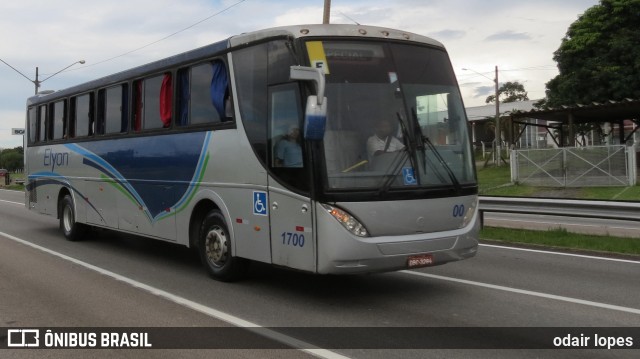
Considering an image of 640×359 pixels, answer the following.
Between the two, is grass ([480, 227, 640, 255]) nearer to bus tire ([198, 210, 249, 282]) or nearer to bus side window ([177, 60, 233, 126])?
bus tire ([198, 210, 249, 282])

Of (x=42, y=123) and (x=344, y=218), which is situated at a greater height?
(x=42, y=123)

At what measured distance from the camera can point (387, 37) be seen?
6.70m

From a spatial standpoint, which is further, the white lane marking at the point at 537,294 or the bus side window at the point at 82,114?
the bus side window at the point at 82,114

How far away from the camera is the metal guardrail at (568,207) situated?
10938 mm

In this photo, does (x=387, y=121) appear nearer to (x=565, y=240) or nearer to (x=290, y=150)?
(x=290, y=150)

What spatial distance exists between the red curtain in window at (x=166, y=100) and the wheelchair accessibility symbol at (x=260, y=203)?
→ 251 cm

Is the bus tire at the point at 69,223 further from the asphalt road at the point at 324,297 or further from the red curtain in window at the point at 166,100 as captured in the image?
the red curtain in window at the point at 166,100

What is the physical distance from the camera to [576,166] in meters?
25.2

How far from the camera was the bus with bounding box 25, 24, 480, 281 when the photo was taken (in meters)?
6.08

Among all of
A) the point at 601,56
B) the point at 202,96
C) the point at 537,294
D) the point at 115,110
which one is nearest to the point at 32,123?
the point at 115,110

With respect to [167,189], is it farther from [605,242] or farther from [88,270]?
[605,242]

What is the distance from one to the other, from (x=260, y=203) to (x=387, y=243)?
164 cm

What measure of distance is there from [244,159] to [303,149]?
1.19 meters

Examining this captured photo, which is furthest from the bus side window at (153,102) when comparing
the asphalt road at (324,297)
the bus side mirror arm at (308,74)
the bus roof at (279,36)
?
the bus side mirror arm at (308,74)
